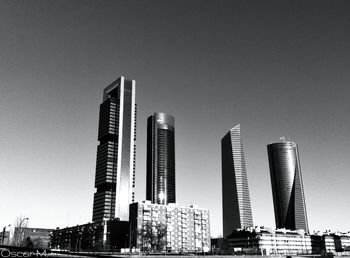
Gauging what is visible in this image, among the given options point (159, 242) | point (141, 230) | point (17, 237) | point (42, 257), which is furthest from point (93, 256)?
point (141, 230)

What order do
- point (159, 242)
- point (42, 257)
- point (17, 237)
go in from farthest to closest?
point (159, 242), point (17, 237), point (42, 257)

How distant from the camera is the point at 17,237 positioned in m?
135

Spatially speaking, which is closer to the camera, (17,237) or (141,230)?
(17,237)

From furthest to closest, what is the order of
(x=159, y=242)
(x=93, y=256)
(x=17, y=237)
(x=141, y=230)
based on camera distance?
(x=141, y=230)
(x=159, y=242)
(x=17, y=237)
(x=93, y=256)

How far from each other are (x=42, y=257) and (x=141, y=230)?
17532 cm

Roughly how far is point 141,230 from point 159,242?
55.7ft

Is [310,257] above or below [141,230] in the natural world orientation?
below

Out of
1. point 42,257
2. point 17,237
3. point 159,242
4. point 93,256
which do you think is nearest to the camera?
point 93,256

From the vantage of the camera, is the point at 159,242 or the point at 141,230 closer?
the point at 159,242

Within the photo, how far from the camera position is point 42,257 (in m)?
30.1

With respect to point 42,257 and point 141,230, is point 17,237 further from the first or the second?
point 42,257


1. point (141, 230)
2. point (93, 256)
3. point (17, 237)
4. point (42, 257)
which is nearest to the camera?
point (93, 256)

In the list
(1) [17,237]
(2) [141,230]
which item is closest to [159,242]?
(2) [141,230]

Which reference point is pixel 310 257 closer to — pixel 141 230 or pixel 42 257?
pixel 141 230
